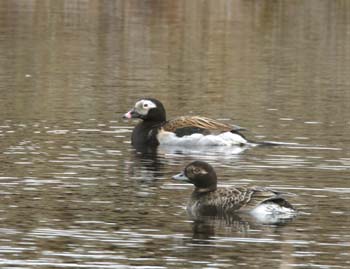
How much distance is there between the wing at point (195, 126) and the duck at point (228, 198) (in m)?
5.48

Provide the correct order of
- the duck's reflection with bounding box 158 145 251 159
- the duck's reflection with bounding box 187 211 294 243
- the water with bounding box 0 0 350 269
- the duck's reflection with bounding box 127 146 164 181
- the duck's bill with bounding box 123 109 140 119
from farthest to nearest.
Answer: the duck's bill with bounding box 123 109 140 119, the duck's reflection with bounding box 158 145 251 159, the duck's reflection with bounding box 127 146 164 181, the duck's reflection with bounding box 187 211 294 243, the water with bounding box 0 0 350 269

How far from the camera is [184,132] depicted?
73.2 ft

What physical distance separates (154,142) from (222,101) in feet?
12.5

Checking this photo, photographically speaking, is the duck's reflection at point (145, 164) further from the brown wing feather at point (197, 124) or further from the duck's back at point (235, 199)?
the duck's back at point (235, 199)

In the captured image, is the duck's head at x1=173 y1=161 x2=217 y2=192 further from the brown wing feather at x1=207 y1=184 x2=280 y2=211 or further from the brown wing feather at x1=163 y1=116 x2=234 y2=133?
the brown wing feather at x1=163 y1=116 x2=234 y2=133

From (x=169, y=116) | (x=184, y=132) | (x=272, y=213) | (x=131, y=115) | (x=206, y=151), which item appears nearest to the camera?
(x=272, y=213)

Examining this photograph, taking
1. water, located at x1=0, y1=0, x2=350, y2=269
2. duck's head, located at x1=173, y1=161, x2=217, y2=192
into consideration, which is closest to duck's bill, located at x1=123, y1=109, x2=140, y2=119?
water, located at x1=0, y1=0, x2=350, y2=269

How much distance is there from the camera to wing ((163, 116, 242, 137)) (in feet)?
72.2

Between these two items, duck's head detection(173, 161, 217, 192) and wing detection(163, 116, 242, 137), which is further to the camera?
wing detection(163, 116, 242, 137)

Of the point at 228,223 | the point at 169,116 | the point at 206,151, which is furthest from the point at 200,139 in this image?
the point at 228,223

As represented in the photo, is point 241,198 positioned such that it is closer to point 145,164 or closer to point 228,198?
point 228,198

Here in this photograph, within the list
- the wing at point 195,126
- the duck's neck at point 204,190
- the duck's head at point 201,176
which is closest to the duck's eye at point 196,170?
the duck's head at point 201,176

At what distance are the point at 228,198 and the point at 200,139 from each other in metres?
6.28

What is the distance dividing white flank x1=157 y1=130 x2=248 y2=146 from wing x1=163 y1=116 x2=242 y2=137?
61 mm
